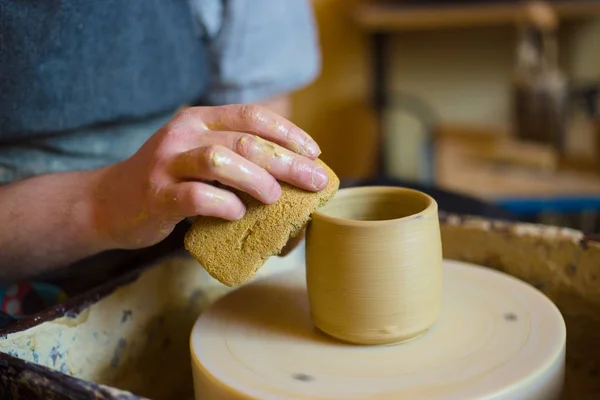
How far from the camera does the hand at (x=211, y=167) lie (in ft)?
2.02

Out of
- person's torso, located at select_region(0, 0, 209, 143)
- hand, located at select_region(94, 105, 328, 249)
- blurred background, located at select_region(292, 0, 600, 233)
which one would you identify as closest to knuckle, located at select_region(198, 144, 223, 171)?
hand, located at select_region(94, 105, 328, 249)

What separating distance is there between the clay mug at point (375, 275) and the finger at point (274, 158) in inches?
2.0

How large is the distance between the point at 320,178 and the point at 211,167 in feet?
0.35

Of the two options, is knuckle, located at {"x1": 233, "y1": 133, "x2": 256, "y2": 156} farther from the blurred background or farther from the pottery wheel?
the blurred background

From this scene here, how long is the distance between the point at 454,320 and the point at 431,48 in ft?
7.30

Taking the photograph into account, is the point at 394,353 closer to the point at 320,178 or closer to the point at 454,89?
the point at 320,178

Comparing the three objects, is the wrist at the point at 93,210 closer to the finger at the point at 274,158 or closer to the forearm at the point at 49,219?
the forearm at the point at 49,219

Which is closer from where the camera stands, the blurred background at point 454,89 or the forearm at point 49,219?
the forearm at point 49,219

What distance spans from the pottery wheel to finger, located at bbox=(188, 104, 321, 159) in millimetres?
198

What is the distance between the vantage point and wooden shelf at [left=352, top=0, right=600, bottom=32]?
2197 mm

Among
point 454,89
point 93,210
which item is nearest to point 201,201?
point 93,210

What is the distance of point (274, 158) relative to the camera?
63cm

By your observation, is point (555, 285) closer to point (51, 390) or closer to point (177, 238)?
point (177, 238)

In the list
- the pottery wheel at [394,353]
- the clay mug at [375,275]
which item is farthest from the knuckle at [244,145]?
the pottery wheel at [394,353]
